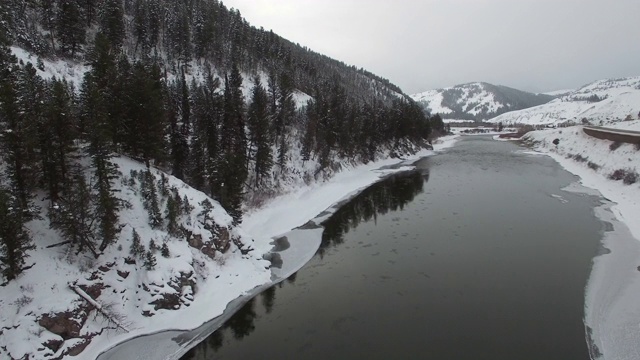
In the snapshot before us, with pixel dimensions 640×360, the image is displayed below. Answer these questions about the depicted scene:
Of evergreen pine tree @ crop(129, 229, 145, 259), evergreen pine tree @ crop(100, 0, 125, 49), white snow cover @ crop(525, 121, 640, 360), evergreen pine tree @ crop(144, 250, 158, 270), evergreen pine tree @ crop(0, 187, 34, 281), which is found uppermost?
evergreen pine tree @ crop(100, 0, 125, 49)

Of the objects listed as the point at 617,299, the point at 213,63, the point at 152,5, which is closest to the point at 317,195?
the point at 617,299

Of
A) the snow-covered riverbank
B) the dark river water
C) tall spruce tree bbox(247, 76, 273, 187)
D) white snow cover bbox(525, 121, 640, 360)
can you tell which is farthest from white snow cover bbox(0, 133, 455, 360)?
white snow cover bbox(525, 121, 640, 360)

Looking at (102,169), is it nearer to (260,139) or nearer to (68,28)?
(260,139)

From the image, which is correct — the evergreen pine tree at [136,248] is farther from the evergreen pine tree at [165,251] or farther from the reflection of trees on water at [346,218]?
the reflection of trees on water at [346,218]

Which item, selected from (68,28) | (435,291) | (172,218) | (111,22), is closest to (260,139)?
(172,218)

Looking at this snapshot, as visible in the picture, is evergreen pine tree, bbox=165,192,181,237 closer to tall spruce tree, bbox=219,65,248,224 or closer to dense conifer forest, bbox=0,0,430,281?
dense conifer forest, bbox=0,0,430,281

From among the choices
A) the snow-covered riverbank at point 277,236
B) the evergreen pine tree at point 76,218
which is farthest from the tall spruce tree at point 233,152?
the evergreen pine tree at point 76,218

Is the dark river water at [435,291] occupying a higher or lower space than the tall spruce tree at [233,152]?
lower
